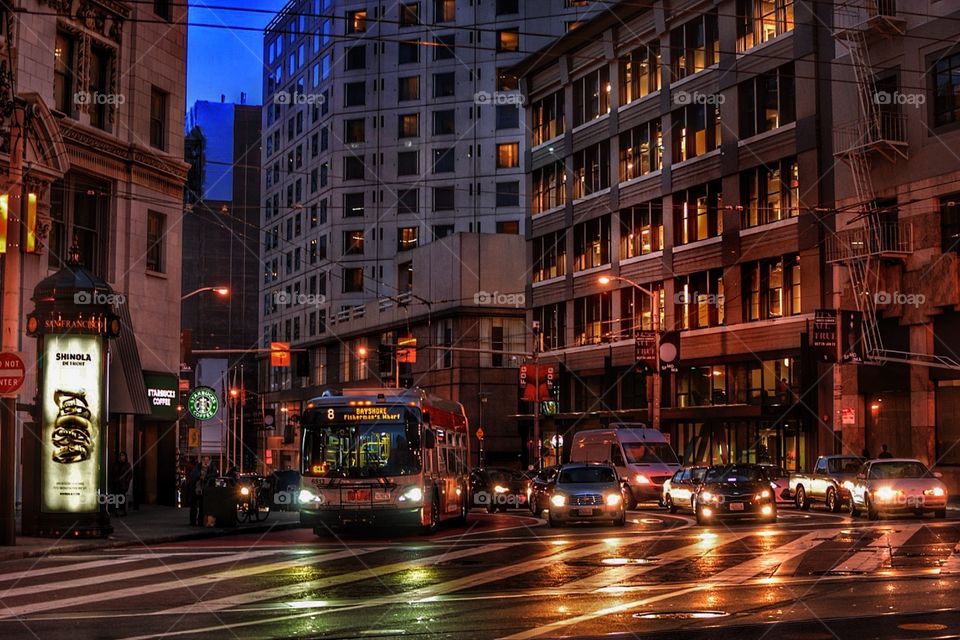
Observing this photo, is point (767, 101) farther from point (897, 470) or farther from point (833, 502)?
point (897, 470)

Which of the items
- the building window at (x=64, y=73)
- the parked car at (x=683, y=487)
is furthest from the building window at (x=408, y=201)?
the building window at (x=64, y=73)

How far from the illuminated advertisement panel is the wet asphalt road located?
2.36m

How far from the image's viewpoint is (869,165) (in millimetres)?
45219

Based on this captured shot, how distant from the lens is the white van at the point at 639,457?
4091 centimetres

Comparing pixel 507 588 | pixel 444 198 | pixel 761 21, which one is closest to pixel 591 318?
pixel 761 21

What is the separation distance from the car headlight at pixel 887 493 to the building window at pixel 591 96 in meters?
34.8

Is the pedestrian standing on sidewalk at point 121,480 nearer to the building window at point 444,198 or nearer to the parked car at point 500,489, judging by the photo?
the parked car at point 500,489

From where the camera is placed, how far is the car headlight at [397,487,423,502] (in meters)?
25.4

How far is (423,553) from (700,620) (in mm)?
9694

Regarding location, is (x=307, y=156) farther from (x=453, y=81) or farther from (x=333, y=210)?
(x=453, y=81)

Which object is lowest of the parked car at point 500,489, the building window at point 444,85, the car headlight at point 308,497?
the parked car at point 500,489

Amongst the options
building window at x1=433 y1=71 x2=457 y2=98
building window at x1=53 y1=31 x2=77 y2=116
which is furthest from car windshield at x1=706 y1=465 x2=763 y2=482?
building window at x1=433 y1=71 x2=457 y2=98

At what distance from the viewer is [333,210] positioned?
94625 millimetres

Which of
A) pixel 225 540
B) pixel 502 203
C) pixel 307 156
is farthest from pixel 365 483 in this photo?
pixel 307 156
